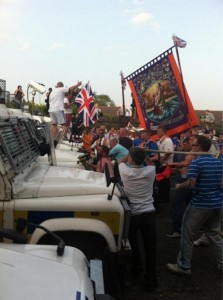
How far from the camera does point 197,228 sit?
4.84 m

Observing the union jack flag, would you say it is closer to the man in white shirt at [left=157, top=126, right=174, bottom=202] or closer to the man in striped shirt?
the man in white shirt at [left=157, top=126, right=174, bottom=202]

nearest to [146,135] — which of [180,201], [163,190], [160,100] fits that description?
[160,100]

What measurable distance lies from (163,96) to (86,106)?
4.64 meters

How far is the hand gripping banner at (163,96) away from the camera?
7270mm

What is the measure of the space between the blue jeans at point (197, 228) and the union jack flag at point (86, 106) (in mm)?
7103

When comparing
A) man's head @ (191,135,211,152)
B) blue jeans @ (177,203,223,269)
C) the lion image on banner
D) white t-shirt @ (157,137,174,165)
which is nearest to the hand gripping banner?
the lion image on banner

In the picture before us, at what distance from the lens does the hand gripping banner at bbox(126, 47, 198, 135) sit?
7270mm

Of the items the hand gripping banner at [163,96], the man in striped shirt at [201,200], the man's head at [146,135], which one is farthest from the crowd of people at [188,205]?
the man's head at [146,135]

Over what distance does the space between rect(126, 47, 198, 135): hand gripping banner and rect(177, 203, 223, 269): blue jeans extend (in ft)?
8.67

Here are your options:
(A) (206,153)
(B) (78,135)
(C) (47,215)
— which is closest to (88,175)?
(C) (47,215)

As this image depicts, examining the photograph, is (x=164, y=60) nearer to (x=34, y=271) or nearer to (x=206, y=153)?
(x=206, y=153)

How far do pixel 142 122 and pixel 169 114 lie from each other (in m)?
0.76

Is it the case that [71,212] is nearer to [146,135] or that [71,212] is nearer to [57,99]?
[146,135]

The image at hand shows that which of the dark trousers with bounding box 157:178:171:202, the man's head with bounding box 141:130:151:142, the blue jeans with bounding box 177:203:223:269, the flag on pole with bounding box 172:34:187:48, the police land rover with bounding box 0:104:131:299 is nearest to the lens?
the police land rover with bounding box 0:104:131:299
